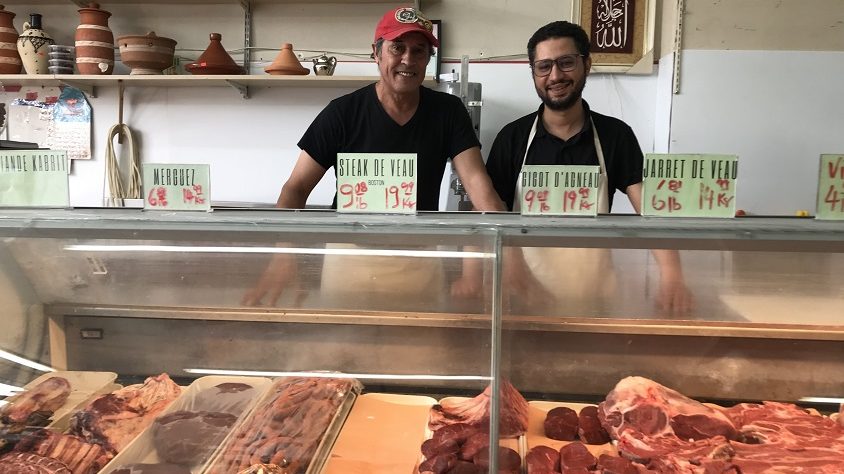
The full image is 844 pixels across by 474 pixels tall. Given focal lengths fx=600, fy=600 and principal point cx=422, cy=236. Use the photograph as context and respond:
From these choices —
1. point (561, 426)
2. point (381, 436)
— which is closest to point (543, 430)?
point (561, 426)

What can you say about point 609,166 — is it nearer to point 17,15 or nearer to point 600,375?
point 600,375

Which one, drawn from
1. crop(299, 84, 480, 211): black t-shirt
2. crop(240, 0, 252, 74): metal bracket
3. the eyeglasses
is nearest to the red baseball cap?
crop(299, 84, 480, 211): black t-shirt

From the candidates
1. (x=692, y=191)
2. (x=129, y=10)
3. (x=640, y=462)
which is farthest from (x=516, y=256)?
(x=129, y=10)

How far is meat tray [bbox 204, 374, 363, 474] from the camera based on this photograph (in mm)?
1377

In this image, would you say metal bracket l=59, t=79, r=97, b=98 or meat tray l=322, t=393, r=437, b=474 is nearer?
meat tray l=322, t=393, r=437, b=474

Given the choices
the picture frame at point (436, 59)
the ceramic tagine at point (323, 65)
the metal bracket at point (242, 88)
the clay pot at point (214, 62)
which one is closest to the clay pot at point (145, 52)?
the clay pot at point (214, 62)

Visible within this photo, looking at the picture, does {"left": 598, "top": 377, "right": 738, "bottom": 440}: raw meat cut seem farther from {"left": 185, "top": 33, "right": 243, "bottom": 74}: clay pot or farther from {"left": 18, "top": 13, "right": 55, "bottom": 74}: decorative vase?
{"left": 18, "top": 13, "right": 55, "bottom": 74}: decorative vase

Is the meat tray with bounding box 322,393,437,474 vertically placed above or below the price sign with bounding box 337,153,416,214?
below

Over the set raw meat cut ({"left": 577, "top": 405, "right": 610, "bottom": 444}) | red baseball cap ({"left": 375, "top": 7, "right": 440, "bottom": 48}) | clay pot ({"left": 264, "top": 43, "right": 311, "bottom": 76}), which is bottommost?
raw meat cut ({"left": 577, "top": 405, "right": 610, "bottom": 444})

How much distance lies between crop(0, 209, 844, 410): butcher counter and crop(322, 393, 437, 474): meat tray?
38 mm

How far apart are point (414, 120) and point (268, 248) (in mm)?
823

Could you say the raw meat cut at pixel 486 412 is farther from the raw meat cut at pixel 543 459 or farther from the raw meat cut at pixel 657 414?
the raw meat cut at pixel 657 414

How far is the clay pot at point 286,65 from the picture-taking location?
3.40 metres

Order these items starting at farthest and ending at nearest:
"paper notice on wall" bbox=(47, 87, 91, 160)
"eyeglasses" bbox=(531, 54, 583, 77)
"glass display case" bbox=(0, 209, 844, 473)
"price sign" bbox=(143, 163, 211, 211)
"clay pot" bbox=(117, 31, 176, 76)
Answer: "paper notice on wall" bbox=(47, 87, 91, 160)
"clay pot" bbox=(117, 31, 176, 76)
"eyeglasses" bbox=(531, 54, 583, 77)
"glass display case" bbox=(0, 209, 844, 473)
"price sign" bbox=(143, 163, 211, 211)
